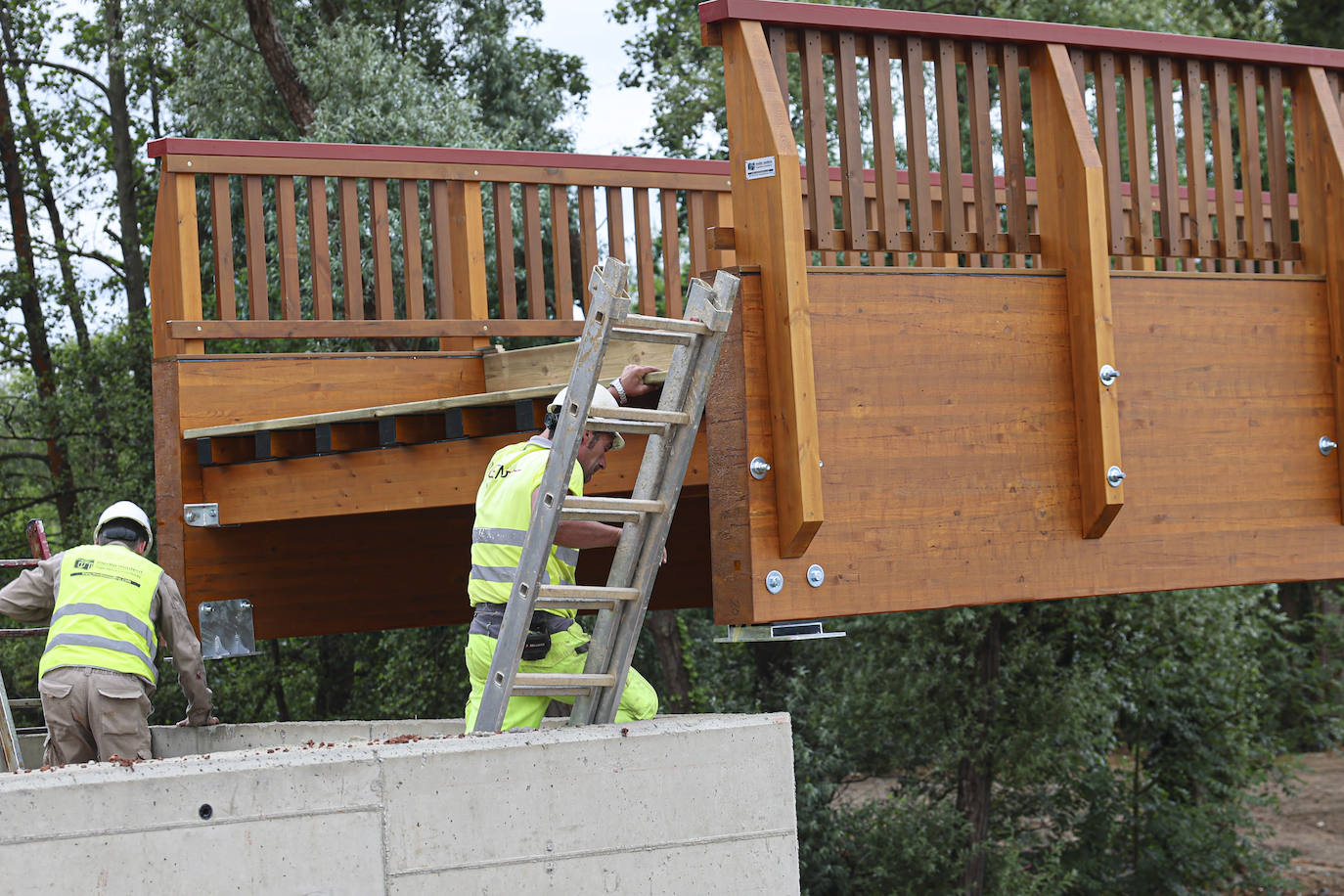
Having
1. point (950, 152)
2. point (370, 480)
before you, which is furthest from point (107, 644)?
point (950, 152)

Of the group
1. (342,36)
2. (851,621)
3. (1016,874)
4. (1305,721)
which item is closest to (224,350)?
(342,36)

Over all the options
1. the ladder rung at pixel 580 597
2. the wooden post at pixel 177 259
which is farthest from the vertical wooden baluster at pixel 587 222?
the ladder rung at pixel 580 597

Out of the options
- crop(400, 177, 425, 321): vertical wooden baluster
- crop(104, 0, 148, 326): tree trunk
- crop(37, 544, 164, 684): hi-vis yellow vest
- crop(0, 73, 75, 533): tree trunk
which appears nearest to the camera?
crop(37, 544, 164, 684): hi-vis yellow vest

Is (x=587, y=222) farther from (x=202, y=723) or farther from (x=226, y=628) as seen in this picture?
(x=202, y=723)

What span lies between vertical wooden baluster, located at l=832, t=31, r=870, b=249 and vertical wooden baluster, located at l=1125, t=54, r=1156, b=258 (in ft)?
3.97

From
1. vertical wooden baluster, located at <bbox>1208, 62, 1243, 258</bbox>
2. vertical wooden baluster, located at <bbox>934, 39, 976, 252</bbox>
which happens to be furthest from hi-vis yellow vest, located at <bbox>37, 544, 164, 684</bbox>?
vertical wooden baluster, located at <bbox>1208, 62, 1243, 258</bbox>

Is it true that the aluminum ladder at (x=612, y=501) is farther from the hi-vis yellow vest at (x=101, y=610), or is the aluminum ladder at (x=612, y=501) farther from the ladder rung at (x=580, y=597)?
the hi-vis yellow vest at (x=101, y=610)

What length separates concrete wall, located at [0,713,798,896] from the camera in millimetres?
4191

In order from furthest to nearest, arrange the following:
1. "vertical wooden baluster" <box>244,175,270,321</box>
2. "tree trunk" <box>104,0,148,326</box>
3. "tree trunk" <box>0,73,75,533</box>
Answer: "tree trunk" <box>104,0,148,326</box>, "tree trunk" <box>0,73,75,533</box>, "vertical wooden baluster" <box>244,175,270,321</box>

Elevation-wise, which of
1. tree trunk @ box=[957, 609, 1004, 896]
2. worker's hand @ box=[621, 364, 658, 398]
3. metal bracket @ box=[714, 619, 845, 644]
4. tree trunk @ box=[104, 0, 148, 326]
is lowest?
tree trunk @ box=[957, 609, 1004, 896]

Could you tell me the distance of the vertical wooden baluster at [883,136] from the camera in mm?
5348

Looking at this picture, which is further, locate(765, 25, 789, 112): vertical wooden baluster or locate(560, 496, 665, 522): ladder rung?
locate(765, 25, 789, 112): vertical wooden baluster

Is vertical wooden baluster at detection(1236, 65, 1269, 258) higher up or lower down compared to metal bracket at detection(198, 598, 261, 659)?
higher up

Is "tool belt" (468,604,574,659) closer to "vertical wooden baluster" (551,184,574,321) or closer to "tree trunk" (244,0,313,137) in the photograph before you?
"vertical wooden baluster" (551,184,574,321)
